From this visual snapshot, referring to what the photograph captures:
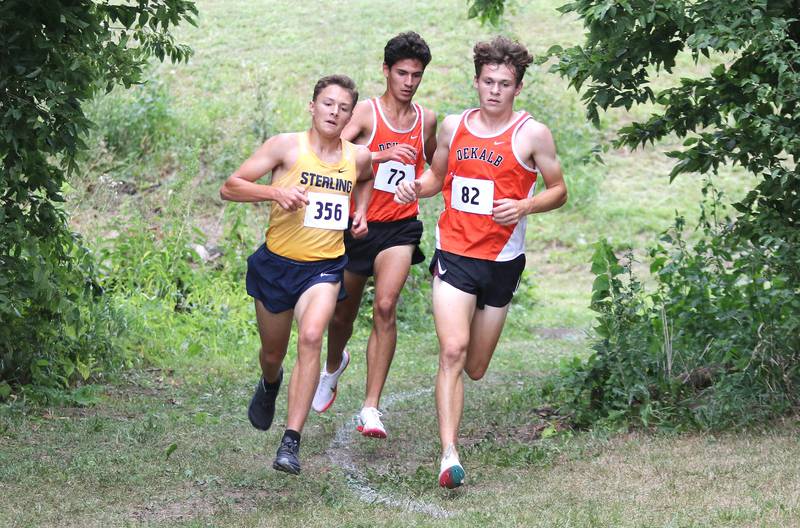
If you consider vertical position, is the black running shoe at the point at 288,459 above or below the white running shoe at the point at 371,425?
above

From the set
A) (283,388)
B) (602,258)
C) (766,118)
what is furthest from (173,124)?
(766,118)

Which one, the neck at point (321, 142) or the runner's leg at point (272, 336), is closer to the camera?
the neck at point (321, 142)

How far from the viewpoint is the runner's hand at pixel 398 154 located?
6836 mm

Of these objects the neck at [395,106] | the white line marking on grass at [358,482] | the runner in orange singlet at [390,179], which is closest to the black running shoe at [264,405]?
the white line marking on grass at [358,482]

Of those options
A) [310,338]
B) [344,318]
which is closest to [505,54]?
[310,338]

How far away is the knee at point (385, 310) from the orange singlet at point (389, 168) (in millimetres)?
509

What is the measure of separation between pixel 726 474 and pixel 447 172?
218 cm

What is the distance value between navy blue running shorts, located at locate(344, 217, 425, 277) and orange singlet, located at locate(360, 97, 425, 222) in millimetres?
44

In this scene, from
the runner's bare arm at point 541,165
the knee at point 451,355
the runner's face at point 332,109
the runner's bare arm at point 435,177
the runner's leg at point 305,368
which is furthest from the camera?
the runner's bare arm at point 435,177

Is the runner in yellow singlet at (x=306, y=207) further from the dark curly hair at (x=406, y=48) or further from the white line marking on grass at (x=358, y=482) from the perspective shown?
the white line marking on grass at (x=358, y=482)

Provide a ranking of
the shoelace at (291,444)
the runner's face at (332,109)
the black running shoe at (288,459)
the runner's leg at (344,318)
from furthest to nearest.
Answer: the runner's leg at (344,318) < the runner's face at (332,109) < the shoelace at (291,444) < the black running shoe at (288,459)

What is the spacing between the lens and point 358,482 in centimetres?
614

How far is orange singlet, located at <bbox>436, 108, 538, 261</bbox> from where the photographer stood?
6207 millimetres

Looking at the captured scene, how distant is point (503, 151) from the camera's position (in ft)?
20.3
